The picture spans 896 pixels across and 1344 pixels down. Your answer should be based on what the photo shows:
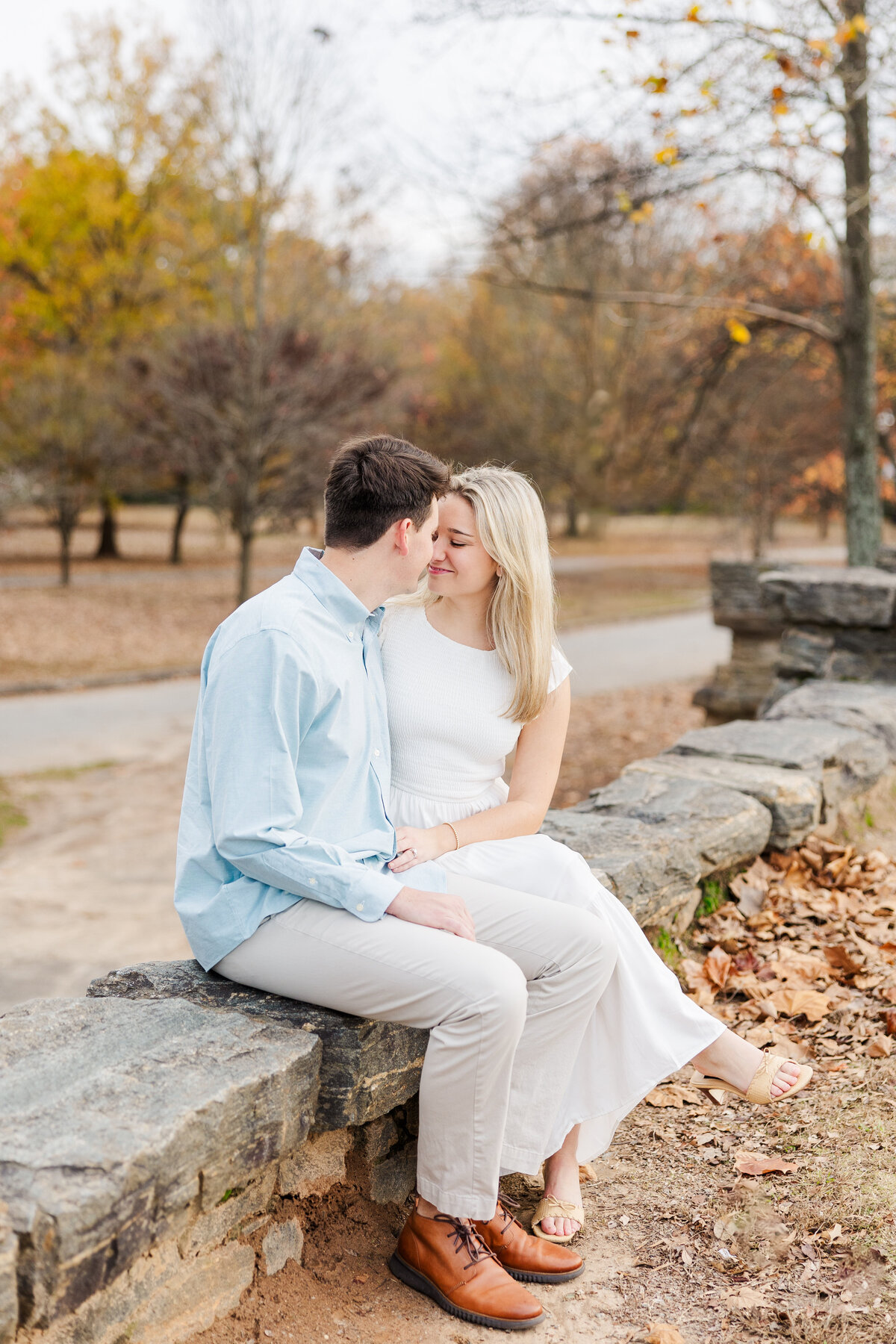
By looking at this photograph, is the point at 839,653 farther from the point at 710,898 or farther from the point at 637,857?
the point at 637,857

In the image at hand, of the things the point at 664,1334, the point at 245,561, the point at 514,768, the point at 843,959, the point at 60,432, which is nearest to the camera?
the point at 664,1334

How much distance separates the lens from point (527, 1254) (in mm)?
2348

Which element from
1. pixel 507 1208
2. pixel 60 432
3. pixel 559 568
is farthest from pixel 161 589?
pixel 507 1208

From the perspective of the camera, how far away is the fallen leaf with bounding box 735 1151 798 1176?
101 inches

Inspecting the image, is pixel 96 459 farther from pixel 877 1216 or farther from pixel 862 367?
pixel 877 1216

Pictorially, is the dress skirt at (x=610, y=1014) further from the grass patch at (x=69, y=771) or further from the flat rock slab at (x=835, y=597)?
the grass patch at (x=69, y=771)

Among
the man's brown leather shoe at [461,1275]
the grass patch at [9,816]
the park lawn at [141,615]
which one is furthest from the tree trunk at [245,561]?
the man's brown leather shoe at [461,1275]

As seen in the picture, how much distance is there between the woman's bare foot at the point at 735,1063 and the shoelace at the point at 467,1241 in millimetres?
740

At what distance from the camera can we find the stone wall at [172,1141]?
164cm

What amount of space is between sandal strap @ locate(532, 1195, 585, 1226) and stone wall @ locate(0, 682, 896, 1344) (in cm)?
32

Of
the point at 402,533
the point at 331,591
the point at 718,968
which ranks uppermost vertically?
the point at 402,533

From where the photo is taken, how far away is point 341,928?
87.3 inches

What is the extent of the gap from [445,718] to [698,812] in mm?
1504

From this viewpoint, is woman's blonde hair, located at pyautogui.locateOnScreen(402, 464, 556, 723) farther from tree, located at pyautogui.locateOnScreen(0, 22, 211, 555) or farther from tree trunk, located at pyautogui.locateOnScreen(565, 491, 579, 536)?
tree trunk, located at pyautogui.locateOnScreen(565, 491, 579, 536)
